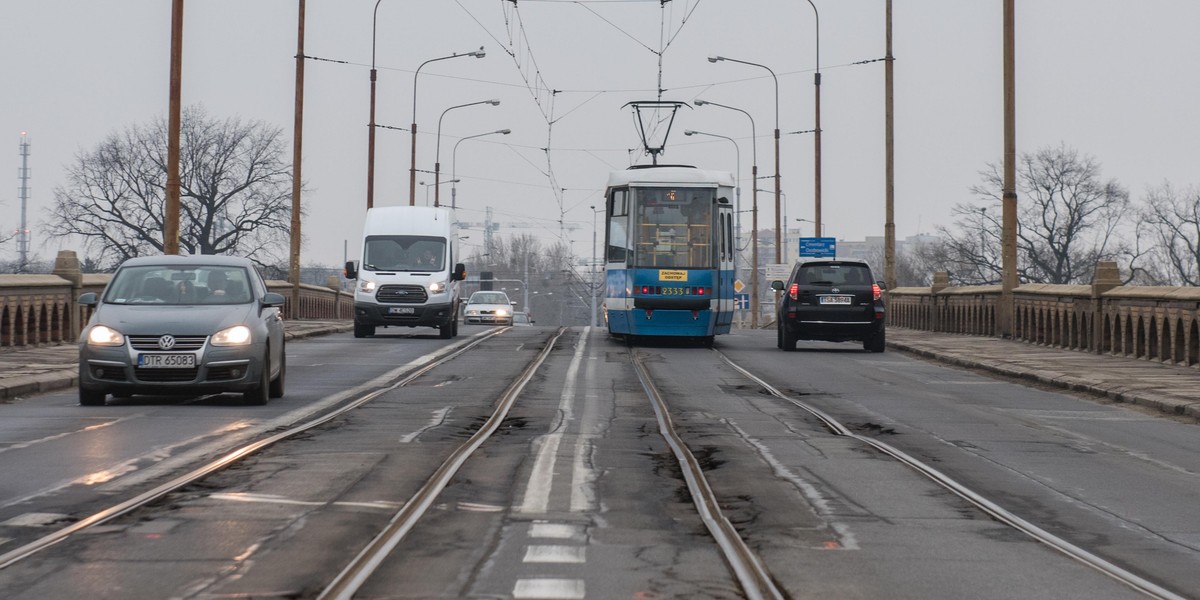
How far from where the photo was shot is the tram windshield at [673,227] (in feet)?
91.0

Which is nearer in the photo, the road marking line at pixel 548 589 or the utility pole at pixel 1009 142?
the road marking line at pixel 548 589

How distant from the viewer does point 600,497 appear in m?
8.59

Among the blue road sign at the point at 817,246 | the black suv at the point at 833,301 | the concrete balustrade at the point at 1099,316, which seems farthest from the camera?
the blue road sign at the point at 817,246

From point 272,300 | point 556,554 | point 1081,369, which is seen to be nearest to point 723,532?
point 556,554

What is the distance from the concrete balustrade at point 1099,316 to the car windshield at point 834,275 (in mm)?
3539

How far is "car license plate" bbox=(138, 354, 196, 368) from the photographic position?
14.4 metres

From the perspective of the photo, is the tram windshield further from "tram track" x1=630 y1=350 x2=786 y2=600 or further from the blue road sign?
the blue road sign

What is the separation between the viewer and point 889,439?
40.8 ft

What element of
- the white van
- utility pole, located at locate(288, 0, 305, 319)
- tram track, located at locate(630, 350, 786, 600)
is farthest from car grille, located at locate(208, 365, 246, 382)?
utility pole, located at locate(288, 0, 305, 319)

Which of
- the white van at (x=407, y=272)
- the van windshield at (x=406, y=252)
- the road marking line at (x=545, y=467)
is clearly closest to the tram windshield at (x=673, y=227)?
the white van at (x=407, y=272)

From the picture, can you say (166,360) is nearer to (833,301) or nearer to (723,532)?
(723,532)

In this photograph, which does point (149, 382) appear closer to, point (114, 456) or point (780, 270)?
point (114, 456)

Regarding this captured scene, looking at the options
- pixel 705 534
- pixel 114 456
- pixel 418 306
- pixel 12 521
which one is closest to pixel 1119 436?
pixel 705 534

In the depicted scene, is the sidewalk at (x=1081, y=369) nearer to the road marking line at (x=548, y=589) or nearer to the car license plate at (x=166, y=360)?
the car license plate at (x=166, y=360)
